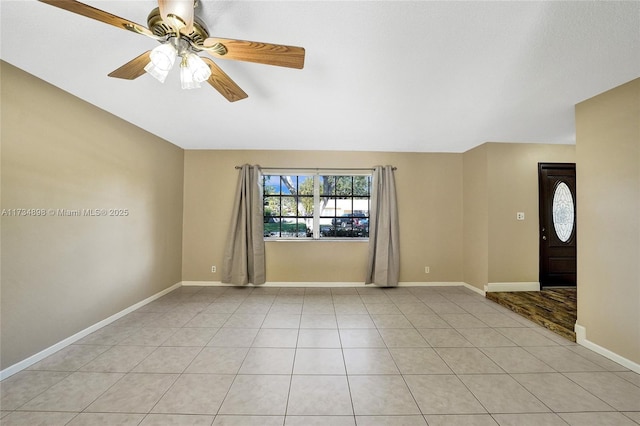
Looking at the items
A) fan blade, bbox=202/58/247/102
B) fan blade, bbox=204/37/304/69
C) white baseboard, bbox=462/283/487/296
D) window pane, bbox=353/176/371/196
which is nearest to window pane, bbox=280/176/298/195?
window pane, bbox=353/176/371/196

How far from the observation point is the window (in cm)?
436

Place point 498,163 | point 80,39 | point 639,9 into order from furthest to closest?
point 498,163 → point 80,39 → point 639,9

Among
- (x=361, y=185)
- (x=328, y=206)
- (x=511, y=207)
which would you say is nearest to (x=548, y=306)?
(x=511, y=207)

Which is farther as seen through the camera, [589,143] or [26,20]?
[589,143]

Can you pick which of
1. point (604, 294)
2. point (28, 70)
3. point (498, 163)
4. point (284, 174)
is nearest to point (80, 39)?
point (28, 70)

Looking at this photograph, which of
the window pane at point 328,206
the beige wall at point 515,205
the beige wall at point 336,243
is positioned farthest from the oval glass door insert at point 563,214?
the window pane at point 328,206

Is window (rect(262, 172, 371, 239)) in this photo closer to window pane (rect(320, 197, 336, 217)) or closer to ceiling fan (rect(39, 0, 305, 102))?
window pane (rect(320, 197, 336, 217))

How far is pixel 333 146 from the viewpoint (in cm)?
397

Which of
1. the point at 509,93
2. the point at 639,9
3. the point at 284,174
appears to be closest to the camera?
the point at 639,9

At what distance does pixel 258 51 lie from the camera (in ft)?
4.40

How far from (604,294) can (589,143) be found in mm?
1416

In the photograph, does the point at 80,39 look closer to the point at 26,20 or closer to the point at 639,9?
the point at 26,20

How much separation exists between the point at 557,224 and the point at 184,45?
17.1ft

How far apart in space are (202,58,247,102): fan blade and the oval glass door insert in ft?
15.6
